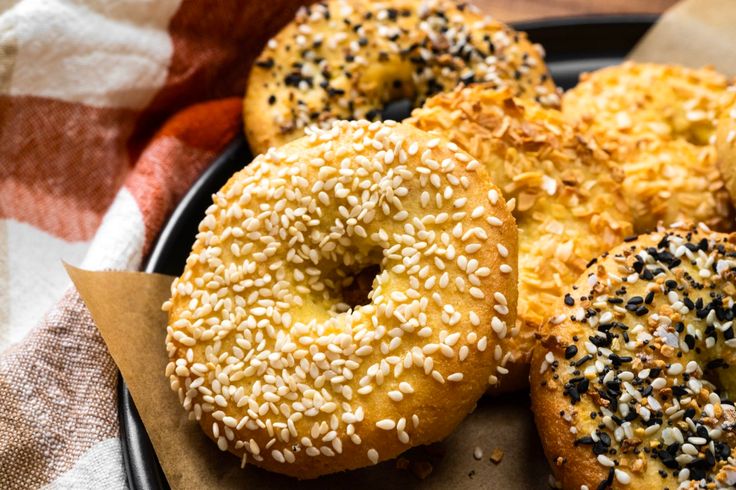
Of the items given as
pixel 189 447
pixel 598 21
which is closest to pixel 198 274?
pixel 189 447

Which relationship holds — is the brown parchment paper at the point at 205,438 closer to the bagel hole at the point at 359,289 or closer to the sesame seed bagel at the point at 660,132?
the bagel hole at the point at 359,289

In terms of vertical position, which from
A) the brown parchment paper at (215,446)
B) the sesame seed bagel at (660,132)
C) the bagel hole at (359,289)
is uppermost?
the sesame seed bagel at (660,132)

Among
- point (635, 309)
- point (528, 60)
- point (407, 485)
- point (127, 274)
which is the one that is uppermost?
point (528, 60)

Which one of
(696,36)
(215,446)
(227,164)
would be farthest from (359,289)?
(696,36)

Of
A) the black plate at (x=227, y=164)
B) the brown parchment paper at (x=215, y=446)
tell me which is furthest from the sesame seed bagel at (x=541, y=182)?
the black plate at (x=227, y=164)

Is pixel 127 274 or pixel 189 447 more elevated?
pixel 127 274

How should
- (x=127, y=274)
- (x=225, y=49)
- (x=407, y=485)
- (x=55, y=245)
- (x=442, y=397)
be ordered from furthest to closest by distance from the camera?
(x=225, y=49)
(x=55, y=245)
(x=127, y=274)
(x=407, y=485)
(x=442, y=397)

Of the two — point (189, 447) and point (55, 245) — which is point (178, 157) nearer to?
point (55, 245)
